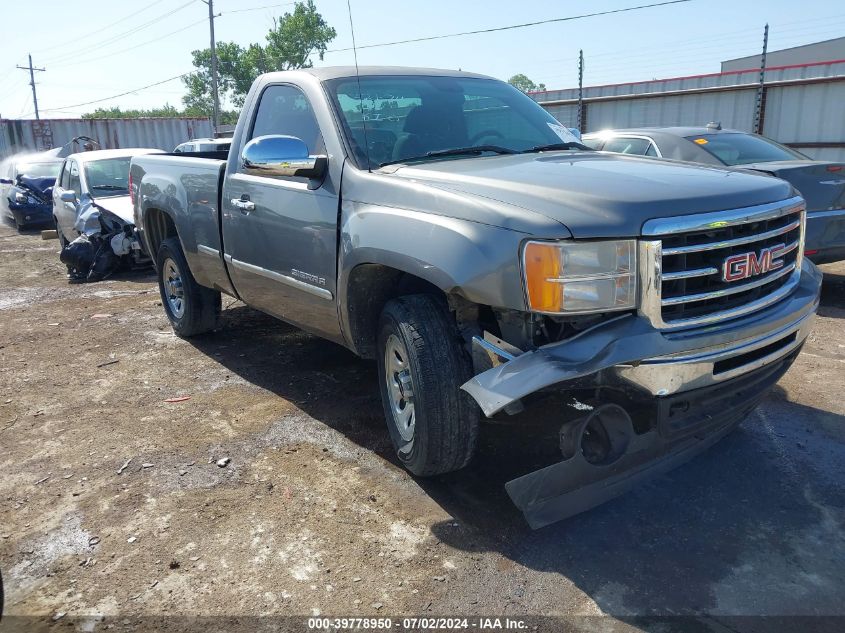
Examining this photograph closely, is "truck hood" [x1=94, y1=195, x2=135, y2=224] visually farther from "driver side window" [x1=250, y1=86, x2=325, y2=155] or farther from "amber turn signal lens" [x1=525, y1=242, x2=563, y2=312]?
"amber turn signal lens" [x1=525, y1=242, x2=563, y2=312]

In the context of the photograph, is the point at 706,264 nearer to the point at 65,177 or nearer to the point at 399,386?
the point at 399,386

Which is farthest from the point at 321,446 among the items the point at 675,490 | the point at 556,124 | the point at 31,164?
the point at 31,164

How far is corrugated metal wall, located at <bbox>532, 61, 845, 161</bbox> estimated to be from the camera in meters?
13.1

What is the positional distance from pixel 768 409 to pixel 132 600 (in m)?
3.59

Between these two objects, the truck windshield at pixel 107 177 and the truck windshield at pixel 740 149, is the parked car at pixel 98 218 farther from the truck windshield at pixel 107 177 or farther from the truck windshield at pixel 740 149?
the truck windshield at pixel 740 149

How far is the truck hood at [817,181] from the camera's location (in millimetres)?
6184

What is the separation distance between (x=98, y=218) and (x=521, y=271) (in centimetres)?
855

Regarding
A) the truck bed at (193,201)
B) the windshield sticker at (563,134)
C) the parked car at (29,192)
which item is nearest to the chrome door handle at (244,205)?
the truck bed at (193,201)

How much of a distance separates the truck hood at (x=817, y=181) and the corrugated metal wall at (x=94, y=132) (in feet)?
80.5

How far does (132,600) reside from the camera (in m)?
2.71

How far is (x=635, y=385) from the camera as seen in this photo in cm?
258

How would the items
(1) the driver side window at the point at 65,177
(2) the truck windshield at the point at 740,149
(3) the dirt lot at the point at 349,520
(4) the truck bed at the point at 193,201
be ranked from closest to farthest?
(3) the dirt lot at the point at 349,520 → (4) the truck bed at the point at 193,201 → (2) the truck windshield at the point at 740,149 → (1) the driver side window at the point at 65,177

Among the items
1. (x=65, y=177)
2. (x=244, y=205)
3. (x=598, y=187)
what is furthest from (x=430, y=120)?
(x=65, y=177)

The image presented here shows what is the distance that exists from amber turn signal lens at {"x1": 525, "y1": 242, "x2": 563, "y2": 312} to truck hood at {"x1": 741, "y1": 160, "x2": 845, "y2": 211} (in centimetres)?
438
